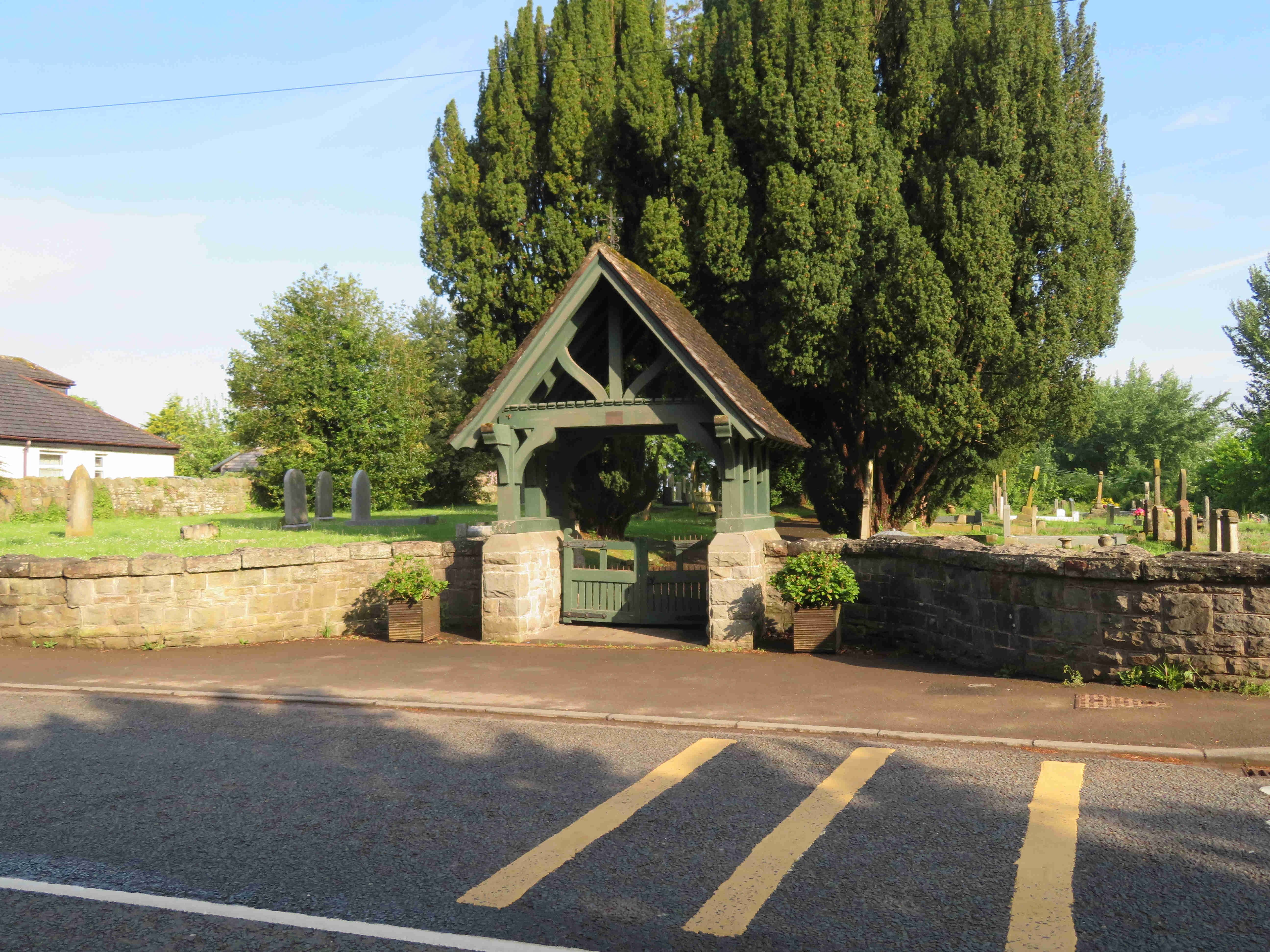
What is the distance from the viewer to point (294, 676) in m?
10.3

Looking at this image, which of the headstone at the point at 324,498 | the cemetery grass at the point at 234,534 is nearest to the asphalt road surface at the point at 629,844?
the cemetery grass at the point at 234,534

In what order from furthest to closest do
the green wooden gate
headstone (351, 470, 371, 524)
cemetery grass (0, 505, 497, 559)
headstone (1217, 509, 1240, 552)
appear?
headstone (351, 470, 371, 524) → headstone (1217, 509, 1240, 552) → cemetery grass (0, 505, 497, 559) → the green wooden gate

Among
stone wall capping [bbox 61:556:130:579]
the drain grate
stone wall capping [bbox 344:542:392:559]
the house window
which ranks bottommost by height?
the drain grate

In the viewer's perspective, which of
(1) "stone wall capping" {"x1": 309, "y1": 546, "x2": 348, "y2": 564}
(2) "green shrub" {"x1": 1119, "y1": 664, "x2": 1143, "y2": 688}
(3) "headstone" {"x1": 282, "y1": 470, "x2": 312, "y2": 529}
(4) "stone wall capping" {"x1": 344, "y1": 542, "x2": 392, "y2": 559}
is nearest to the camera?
(2) "green shrub" {"x1": 1119, "y1": 664, "x2": 1143, "y2": 688}

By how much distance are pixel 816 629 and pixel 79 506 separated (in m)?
18.6

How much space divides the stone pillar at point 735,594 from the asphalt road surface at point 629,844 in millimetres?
4098

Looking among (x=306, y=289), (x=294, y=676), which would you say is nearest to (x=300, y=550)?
(x=294, y=676)

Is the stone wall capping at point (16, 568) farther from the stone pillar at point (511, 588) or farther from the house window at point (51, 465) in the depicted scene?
the house window at point (51, 465)

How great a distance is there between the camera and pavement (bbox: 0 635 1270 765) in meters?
7.34

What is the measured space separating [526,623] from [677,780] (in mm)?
6439

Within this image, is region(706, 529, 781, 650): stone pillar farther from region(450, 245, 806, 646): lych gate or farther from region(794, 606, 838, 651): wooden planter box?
region(794, 606, 838, 651): wooden planter box

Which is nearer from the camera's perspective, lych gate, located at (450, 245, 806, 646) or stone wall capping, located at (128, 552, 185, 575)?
lych gate, located at (450, 245, 806, 646)

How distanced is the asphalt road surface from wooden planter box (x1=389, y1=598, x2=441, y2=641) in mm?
4895

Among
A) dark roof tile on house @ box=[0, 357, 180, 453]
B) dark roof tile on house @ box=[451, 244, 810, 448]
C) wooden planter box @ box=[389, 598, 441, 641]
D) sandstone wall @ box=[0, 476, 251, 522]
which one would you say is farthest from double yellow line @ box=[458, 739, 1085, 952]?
dark roof tile on house @ box=[0, 357, 180, 453]
